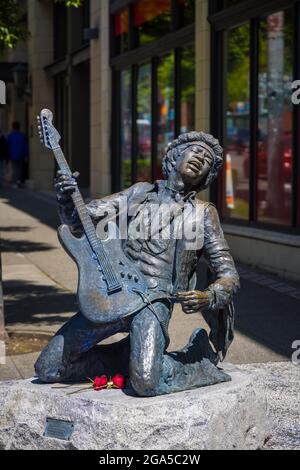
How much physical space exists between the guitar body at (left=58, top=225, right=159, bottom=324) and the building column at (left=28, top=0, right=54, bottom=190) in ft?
68.8

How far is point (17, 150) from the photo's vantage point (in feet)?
89.2

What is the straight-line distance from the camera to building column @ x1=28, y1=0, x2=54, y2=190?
2527cm

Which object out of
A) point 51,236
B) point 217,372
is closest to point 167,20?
point 51,236

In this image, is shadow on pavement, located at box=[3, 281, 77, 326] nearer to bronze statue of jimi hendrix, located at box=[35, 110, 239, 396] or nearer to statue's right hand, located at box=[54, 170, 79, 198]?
bronze statue of jimi hendrix, located at box=[35, 110, 239, 396]

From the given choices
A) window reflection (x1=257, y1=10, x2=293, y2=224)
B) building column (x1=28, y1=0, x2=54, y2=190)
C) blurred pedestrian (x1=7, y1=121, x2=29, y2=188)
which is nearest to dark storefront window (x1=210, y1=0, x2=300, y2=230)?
window reflection (x1=257, y1=10, x2=293, y2=224)

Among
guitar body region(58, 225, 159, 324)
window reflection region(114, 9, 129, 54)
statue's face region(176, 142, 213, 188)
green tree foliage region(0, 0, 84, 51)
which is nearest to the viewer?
guitar body region(58, 225, 159, 324)

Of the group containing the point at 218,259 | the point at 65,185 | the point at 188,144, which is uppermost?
the point at 188,144

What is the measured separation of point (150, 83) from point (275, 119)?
4404mm

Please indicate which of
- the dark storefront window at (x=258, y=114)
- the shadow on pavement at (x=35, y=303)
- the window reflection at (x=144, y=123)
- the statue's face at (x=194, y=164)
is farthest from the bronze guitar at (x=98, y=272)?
the window reflection at (x=144, y=123)

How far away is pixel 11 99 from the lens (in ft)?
103

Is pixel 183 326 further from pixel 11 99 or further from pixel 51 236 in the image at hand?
pixel 11 99

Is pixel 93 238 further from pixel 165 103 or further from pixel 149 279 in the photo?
pixel 165 103

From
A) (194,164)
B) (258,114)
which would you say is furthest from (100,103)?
(194,164)
